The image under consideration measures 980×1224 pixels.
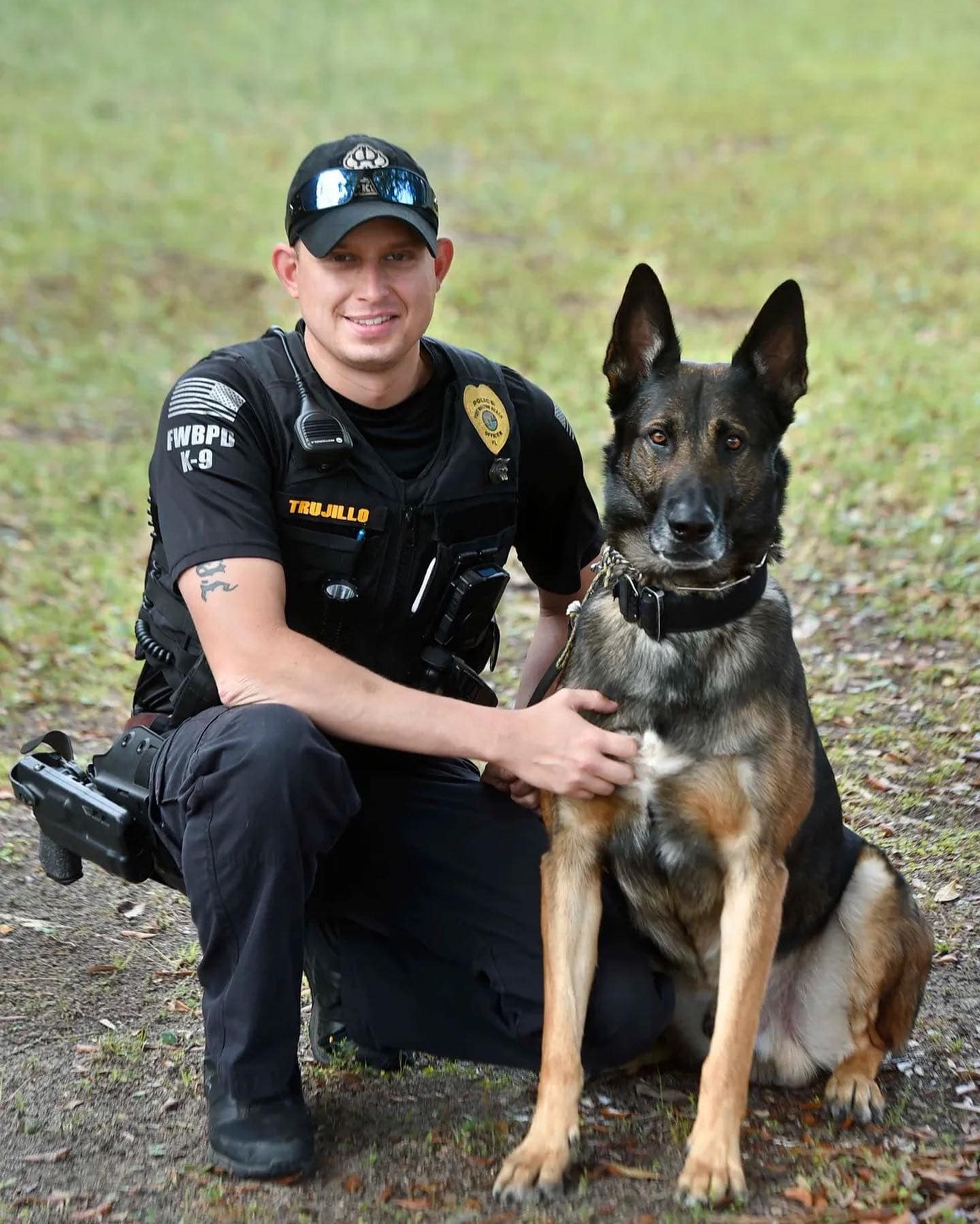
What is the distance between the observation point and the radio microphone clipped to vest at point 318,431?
10.5 ft

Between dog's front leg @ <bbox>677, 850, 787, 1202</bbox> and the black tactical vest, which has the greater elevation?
the black tactical vest

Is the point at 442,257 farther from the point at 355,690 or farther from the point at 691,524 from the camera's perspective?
the point at 355,690

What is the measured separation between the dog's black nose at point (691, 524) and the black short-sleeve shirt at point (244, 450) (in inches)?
27.4

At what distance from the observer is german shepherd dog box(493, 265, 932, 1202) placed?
2.93 metres

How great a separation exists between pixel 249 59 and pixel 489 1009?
62.0ft

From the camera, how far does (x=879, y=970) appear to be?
3279mm

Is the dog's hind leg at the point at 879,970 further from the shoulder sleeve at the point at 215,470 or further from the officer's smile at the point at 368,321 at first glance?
the officer's smile at the point at 368,321

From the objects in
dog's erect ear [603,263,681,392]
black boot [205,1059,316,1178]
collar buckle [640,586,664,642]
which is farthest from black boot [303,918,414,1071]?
dog's erect ear [603,263,681,392]

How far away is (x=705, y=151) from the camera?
16.1m

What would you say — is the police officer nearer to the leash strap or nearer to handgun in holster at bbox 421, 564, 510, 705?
handgun in holster at bbox 421, 564, 510, 705

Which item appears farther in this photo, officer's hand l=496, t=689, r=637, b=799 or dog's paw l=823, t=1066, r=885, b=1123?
dog's paw l=823, t=1066, r=885, b=1123

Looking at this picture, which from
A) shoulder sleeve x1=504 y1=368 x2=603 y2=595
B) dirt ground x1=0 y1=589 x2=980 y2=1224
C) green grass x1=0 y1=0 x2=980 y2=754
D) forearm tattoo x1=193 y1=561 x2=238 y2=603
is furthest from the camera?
green grass x1=0 y1=0 x2=980 y2=754

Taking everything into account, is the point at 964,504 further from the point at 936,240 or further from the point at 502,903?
the point at 936,240

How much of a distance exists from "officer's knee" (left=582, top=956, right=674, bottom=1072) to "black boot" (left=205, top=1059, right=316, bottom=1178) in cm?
66
